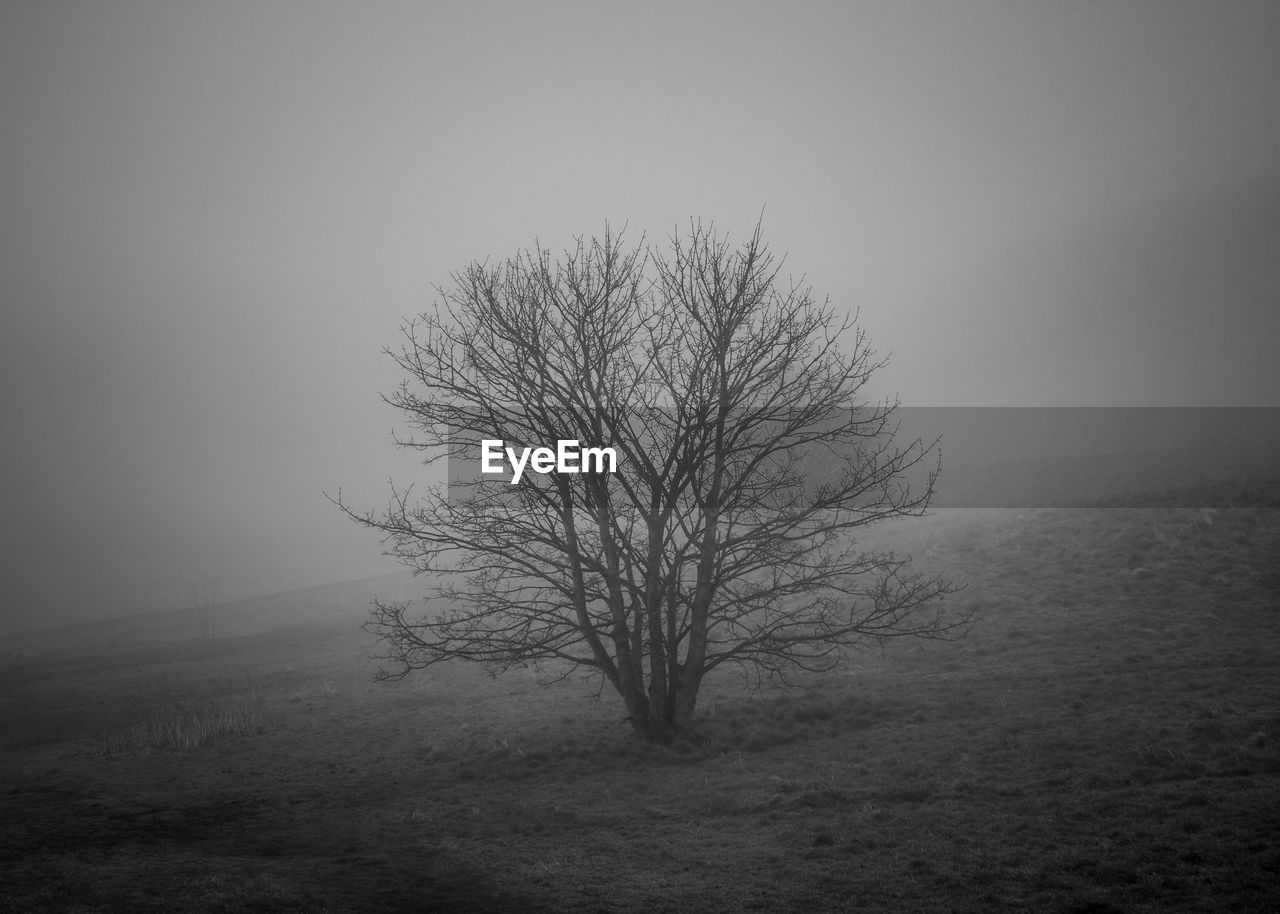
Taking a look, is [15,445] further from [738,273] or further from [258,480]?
[738,273]

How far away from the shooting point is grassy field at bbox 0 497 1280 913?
7141 mm

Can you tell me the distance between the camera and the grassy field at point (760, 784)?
714 cm

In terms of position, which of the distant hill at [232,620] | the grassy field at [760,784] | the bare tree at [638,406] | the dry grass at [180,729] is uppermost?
the bare tree at [638,406]

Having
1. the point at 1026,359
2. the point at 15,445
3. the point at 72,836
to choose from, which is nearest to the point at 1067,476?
the point at 72,836

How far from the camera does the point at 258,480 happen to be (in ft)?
Result: 577

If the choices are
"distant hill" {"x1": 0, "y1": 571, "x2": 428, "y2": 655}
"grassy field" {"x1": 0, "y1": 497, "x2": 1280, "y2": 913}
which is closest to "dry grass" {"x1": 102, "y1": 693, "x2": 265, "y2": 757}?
"grassy field" {"x1": 0, "y1": 497, "x2": 1280, "y2": 913}

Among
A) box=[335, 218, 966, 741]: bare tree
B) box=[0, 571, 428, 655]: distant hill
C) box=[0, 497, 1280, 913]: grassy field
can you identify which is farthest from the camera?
box=[0, 571, 428, 655]: distant hill

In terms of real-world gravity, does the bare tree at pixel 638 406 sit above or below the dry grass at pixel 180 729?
above

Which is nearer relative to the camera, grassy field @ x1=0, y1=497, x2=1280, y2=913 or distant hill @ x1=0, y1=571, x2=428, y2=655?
grassy field @ x1=0, y1=497, x2=1280, y2=913

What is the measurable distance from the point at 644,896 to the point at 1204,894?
17.0 ft

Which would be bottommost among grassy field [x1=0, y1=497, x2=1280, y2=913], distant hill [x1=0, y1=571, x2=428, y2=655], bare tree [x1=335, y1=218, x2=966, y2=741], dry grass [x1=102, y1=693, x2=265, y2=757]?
distant hill [x1=0, y1=571, x2=428, y2=655]

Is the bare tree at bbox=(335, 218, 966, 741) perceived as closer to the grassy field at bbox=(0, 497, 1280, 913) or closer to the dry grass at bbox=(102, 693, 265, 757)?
the grassy field at bbox=(0, 497, 1280, 913)

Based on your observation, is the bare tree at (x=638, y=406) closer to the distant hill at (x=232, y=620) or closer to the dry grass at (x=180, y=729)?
the dry grass at (x=180, y=729)

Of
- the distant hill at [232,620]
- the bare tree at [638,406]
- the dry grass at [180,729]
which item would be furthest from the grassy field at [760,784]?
the distant hill at [232,620]
